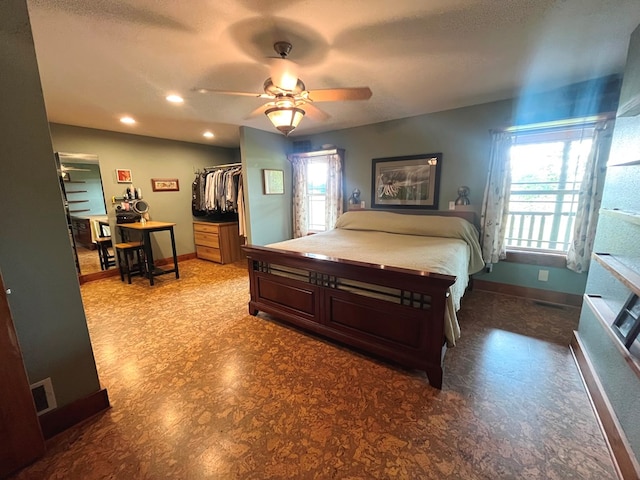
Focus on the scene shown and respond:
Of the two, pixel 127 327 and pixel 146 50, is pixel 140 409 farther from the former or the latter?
pixel 146 50

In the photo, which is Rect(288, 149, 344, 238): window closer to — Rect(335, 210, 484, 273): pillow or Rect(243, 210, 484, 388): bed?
Rect(335, 210, 484, 273): pillow

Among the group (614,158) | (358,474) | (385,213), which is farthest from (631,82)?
(358,474)

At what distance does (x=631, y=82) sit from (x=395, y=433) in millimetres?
2553

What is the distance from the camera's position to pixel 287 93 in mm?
1829

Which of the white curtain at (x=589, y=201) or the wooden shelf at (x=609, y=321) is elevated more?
the white curtain at (x=589, y=201)

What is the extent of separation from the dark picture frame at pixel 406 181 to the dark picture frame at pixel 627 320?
2304 millimetres

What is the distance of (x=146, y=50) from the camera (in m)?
1.79

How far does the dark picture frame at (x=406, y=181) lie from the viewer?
3.46 meters

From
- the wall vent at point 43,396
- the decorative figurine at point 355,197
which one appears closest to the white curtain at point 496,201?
the decorative figurine at point 355,197

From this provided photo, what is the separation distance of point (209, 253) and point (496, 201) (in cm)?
462

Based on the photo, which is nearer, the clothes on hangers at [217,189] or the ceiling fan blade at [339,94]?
the ceiling fan blade at [339,94]

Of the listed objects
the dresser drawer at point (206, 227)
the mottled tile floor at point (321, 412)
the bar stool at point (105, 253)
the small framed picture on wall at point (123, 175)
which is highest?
the small framed picture on wall at point (123, 175)

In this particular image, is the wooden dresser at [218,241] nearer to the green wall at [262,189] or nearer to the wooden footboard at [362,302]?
the green wall at [262,189]

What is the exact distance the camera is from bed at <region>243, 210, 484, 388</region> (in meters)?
1.71
